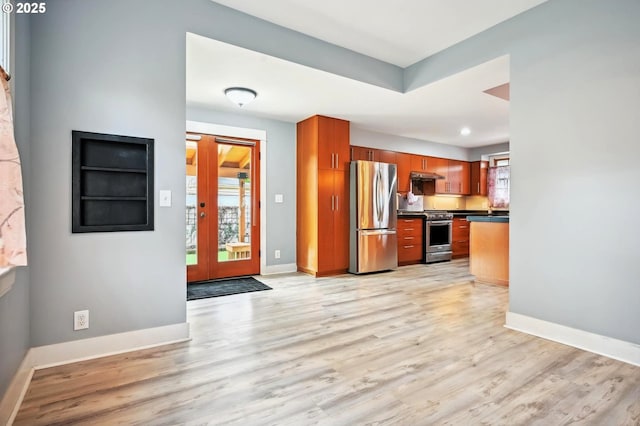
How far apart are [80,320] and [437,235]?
18.3 ft

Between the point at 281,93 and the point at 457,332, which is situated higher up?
the point at 281,93

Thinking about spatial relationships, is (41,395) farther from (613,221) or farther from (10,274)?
(613,221)

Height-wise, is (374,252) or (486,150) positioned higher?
(486,150)

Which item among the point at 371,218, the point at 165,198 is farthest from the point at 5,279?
the point at 371,218

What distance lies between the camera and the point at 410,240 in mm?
5820

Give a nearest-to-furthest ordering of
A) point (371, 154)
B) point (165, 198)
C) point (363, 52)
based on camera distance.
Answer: point (165, 198), point (363, 52), point (371, 154)

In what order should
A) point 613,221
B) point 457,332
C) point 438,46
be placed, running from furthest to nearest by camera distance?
point 438,46
point 457,332
point 613,221

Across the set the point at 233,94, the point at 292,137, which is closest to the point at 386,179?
the point at 292,137

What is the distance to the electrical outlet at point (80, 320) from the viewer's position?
7.05ft

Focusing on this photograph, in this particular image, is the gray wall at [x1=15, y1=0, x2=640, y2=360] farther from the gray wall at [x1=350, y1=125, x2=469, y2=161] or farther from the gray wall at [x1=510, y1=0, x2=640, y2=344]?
the gray wall at [x1=350, y1=125, x2=469, y2=161]

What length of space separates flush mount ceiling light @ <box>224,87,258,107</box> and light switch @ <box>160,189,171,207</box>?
1.74 meters

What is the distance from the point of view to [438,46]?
3324 millimetres

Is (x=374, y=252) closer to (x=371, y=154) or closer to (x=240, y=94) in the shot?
(x=371, y=154)

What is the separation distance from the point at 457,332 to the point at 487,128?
436 cm
